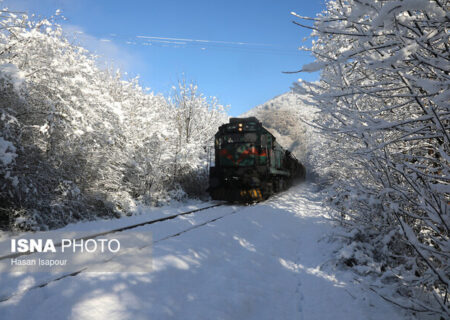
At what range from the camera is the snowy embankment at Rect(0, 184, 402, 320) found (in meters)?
3.02

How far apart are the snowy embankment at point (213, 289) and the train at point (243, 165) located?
6487mm

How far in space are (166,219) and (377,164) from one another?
6.84 m

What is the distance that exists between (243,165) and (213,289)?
9.69 metres

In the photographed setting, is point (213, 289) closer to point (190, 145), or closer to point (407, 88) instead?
point (407, 88)

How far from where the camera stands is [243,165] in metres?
13.3

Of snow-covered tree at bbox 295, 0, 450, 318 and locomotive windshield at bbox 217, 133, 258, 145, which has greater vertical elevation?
locomotive windshield at bbox 217, 133, 258, 145

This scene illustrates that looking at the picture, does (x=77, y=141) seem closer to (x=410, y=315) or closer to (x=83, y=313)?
(x=83, y=313)

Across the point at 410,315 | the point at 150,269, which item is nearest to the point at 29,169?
the point at 150,269

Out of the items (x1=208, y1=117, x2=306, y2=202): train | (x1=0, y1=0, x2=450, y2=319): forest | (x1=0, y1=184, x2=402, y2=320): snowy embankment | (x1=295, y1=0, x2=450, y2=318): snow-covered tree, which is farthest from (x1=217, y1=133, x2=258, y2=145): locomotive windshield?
(x1=295, y1=0, x2=450, y2=318): snow-covered tree

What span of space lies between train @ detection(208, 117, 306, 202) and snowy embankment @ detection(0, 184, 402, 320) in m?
6.49

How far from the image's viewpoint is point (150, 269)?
403cm

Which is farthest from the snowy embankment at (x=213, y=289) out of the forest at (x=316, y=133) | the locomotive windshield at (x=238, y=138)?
the locomotive windshield at (x=238, y=138)

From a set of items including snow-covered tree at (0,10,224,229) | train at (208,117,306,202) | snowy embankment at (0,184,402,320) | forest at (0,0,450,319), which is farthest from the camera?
train at (208,117,306,202)

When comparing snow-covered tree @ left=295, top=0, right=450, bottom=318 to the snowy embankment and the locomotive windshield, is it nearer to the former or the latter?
the snowy embankment
